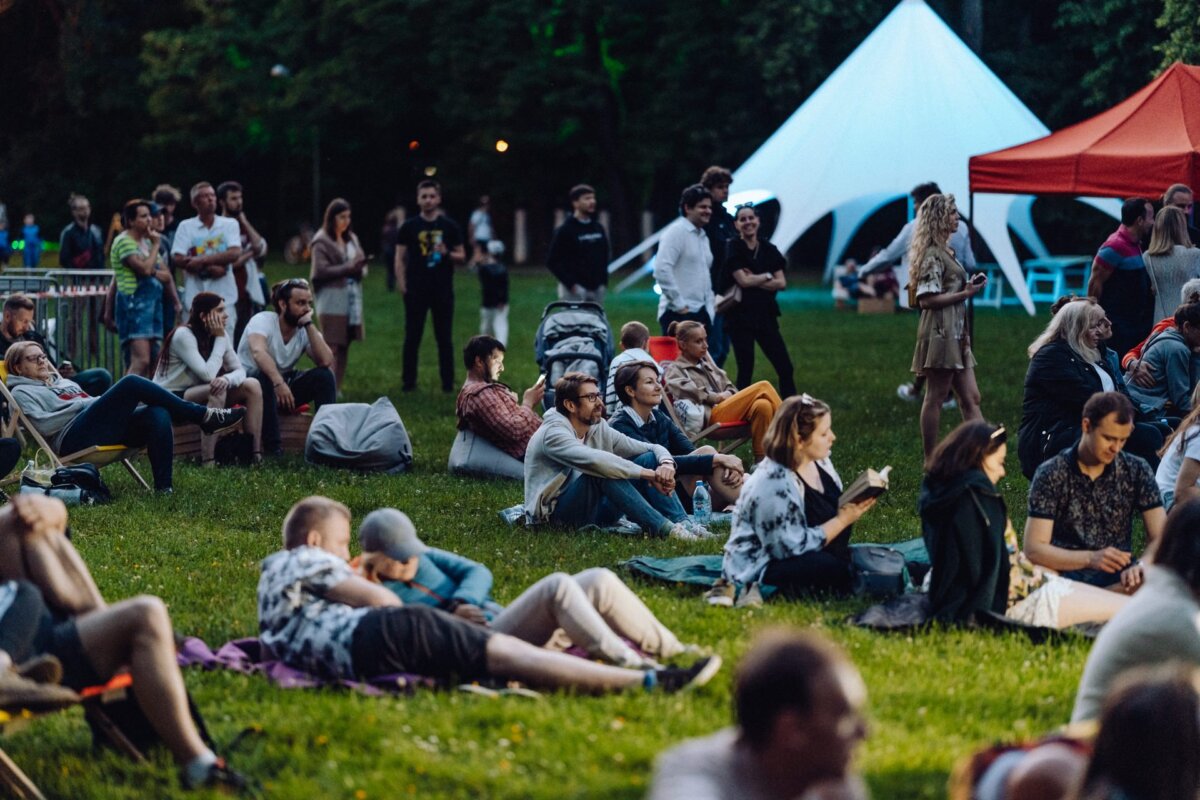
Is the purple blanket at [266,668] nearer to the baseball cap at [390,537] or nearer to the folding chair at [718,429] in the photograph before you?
the baseball cap at [390,537]

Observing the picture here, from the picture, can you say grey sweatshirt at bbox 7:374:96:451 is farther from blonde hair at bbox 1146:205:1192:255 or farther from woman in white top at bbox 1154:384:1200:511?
blonde hair at bbox 1146:205:1192:255

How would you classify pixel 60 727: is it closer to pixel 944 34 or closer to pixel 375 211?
pixel 944 34

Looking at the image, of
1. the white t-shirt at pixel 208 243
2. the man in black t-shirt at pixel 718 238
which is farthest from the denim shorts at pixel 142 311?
the man in black t-shirt at pixel 718 238

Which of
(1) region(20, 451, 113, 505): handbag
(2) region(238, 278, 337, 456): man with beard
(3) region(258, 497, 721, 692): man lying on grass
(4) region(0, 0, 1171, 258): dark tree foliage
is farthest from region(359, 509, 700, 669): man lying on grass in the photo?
(4) region(0, 0, 1171, 258): dark tree foliage

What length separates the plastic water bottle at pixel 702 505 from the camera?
32.1ft

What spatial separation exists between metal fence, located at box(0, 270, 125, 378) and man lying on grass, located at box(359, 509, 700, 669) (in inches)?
335

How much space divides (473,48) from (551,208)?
29.1 feet

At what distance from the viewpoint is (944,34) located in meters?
23.4

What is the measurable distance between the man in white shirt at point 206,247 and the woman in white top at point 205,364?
3.07 metres

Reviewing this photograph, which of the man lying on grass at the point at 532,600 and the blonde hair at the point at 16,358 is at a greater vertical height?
the blonde hair at the point at 16,358

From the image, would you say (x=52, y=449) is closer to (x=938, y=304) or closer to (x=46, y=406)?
(x=46, y=406)

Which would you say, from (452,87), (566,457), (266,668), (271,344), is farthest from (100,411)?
(452,87)

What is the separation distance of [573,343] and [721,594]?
193 inches

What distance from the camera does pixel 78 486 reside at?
33.8 ft
